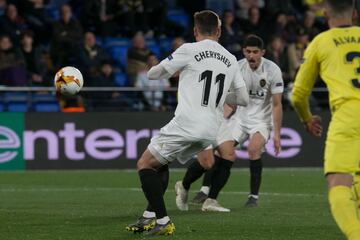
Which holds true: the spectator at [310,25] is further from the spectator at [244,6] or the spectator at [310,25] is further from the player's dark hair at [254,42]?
the player's dark hair at [254,42]

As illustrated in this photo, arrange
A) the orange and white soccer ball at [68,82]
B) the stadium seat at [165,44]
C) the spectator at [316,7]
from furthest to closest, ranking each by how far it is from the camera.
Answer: the spectator at [316,7] → the stadium seat at [165,44] → the orange and white soccer ball at [68,82]

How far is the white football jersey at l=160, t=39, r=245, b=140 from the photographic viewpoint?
32.3 ft

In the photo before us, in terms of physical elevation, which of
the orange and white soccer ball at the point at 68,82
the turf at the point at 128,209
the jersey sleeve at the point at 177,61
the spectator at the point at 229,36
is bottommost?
the turf at the point at 128,209

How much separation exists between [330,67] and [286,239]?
2411 millimetres

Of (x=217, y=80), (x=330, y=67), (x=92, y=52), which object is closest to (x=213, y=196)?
(x=217, y=80)

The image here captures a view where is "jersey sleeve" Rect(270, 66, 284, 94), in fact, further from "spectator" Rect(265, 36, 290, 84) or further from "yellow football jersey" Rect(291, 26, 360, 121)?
"spectator" Rect(265, 36, 290, 84)

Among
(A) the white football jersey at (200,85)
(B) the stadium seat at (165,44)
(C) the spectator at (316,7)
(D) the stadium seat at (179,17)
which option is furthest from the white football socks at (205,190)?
(C) the spectator at (316,7)

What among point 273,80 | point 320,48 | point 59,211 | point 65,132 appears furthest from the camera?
point 65,132

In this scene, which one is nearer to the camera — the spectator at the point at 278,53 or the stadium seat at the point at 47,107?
the stadium seat at the point at 47,107

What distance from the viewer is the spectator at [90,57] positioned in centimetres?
2098

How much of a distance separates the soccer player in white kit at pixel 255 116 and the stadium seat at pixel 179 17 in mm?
11053

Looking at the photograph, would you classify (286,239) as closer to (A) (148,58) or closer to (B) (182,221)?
(B) (182,221)

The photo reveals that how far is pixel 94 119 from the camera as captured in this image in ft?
65.1

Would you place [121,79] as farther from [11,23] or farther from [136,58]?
[11,23]
